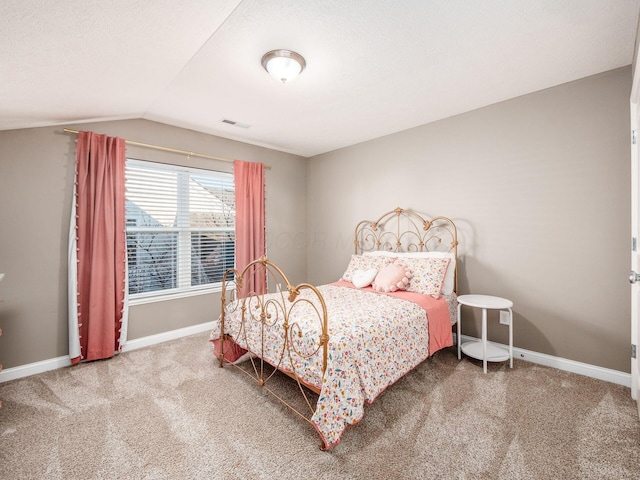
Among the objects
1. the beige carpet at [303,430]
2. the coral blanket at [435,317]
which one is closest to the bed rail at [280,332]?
the beige carpet at [303,430]

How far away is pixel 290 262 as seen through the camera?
4574mm

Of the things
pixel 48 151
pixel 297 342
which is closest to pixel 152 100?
pixel 48 151

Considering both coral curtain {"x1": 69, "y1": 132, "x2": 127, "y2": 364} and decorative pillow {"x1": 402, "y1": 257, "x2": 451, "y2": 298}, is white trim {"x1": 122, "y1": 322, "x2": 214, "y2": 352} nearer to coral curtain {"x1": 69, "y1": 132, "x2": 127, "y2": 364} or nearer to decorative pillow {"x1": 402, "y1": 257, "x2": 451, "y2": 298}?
coral curtain {"x1": 69, "y1": 132, "x2": 127, "y2": 364}

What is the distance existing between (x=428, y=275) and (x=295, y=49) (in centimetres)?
229

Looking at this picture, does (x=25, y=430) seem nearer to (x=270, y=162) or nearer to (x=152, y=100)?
(x=152, y=100)

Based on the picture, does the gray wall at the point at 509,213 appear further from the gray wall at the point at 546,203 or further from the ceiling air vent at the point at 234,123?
the ceiling air vent at the point at 234,123

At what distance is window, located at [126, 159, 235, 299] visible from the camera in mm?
3207

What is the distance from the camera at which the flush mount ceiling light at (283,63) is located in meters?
1.98

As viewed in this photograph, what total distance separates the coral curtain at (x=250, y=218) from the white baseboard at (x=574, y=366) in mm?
2889

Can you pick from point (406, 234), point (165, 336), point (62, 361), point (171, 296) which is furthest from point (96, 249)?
point (406, 234)

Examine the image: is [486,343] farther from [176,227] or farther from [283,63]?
[176,227]

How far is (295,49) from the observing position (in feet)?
6.45

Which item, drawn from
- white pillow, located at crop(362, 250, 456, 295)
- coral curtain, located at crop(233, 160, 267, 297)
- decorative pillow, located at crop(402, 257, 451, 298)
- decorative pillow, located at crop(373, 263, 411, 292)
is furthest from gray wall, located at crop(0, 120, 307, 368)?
white pillow, located at crop(362, 250, 456, 295)

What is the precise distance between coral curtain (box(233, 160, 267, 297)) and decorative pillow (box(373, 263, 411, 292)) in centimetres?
161
